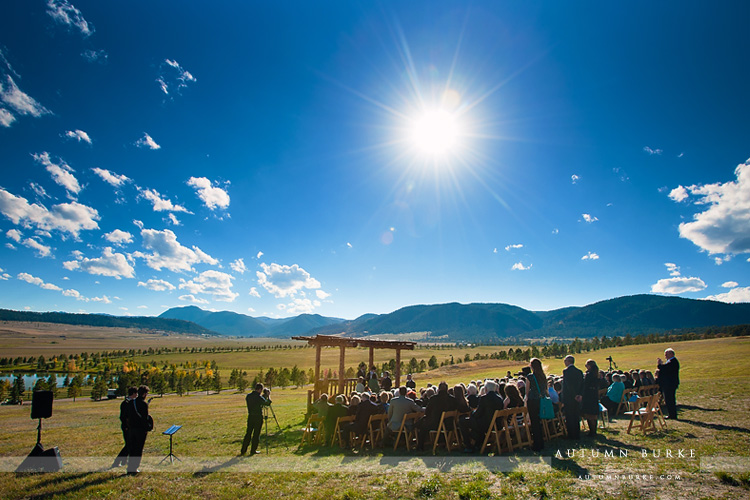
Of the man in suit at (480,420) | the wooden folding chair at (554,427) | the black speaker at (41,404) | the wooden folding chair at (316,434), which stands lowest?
the wooden folding chair at (316,434)

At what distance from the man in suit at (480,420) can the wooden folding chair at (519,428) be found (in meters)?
0.49

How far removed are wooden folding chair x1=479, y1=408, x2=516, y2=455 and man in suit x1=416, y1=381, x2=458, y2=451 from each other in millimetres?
1090

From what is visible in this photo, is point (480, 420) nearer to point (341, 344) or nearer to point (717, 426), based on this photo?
point (717, 426)

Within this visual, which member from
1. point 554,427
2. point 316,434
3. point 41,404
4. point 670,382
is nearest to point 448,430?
point 554,427

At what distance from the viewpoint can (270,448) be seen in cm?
1064

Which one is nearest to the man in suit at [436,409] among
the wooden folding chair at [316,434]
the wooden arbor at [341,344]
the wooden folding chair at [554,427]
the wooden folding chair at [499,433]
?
the wooden folding chair at [499,433]

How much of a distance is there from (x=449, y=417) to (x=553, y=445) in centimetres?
272

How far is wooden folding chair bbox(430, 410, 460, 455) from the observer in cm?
871

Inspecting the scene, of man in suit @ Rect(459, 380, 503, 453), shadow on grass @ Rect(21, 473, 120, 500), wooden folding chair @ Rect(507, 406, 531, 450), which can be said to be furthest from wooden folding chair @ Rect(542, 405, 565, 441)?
shadow on grass @ Rect(21, 473, 120, 500)

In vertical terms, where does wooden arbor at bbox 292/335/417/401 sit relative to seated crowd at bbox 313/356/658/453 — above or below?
above

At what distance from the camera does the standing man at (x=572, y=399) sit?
9066mm

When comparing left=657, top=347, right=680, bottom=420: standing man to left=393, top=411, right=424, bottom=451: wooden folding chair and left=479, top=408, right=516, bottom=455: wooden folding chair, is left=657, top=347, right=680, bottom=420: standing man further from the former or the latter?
left=393, top=411, right=424, bottom=451: wooden folding chair

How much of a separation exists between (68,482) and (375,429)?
7.08 meters

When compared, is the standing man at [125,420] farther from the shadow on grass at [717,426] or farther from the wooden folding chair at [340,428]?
the shadow on grass at [717,426]
